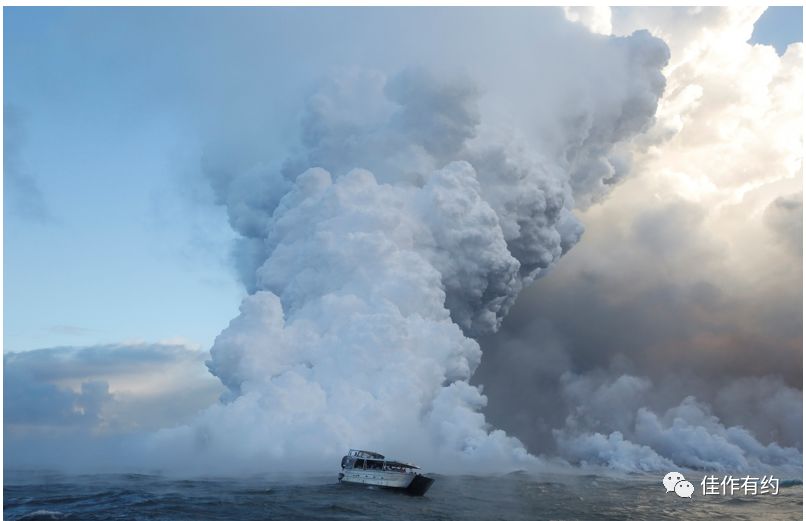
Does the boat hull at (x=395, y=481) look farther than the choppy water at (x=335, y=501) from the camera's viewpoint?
Yes

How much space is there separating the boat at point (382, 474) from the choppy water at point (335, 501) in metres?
1.40

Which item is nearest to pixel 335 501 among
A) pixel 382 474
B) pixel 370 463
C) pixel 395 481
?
pixel 382 474

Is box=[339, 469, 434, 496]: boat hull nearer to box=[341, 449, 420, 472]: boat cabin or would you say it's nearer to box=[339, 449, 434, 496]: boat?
box=[339, 449, 434, 496]: boat

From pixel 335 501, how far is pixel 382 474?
13653 millimetres

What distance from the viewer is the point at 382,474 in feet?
288

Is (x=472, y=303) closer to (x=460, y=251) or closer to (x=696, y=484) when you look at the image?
(x=460, y=251)

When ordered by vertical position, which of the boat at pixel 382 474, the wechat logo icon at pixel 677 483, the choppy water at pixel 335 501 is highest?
the wechat logo icon at pixel 677 483

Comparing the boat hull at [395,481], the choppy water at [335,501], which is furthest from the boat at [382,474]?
the choppy water at [335,501]

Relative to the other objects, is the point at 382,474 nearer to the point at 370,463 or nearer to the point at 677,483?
the point at 370,463

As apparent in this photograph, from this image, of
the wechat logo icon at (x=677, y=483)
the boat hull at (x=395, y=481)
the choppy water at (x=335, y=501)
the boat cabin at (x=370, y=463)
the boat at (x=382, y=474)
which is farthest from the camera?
the boat cabin at (x=370, y=463)

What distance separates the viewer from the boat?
283ft

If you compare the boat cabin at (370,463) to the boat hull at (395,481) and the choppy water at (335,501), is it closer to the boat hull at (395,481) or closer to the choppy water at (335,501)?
the boat hull at (395,481)

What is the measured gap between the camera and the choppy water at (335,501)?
66.9m

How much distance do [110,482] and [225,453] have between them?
54.5 feet
